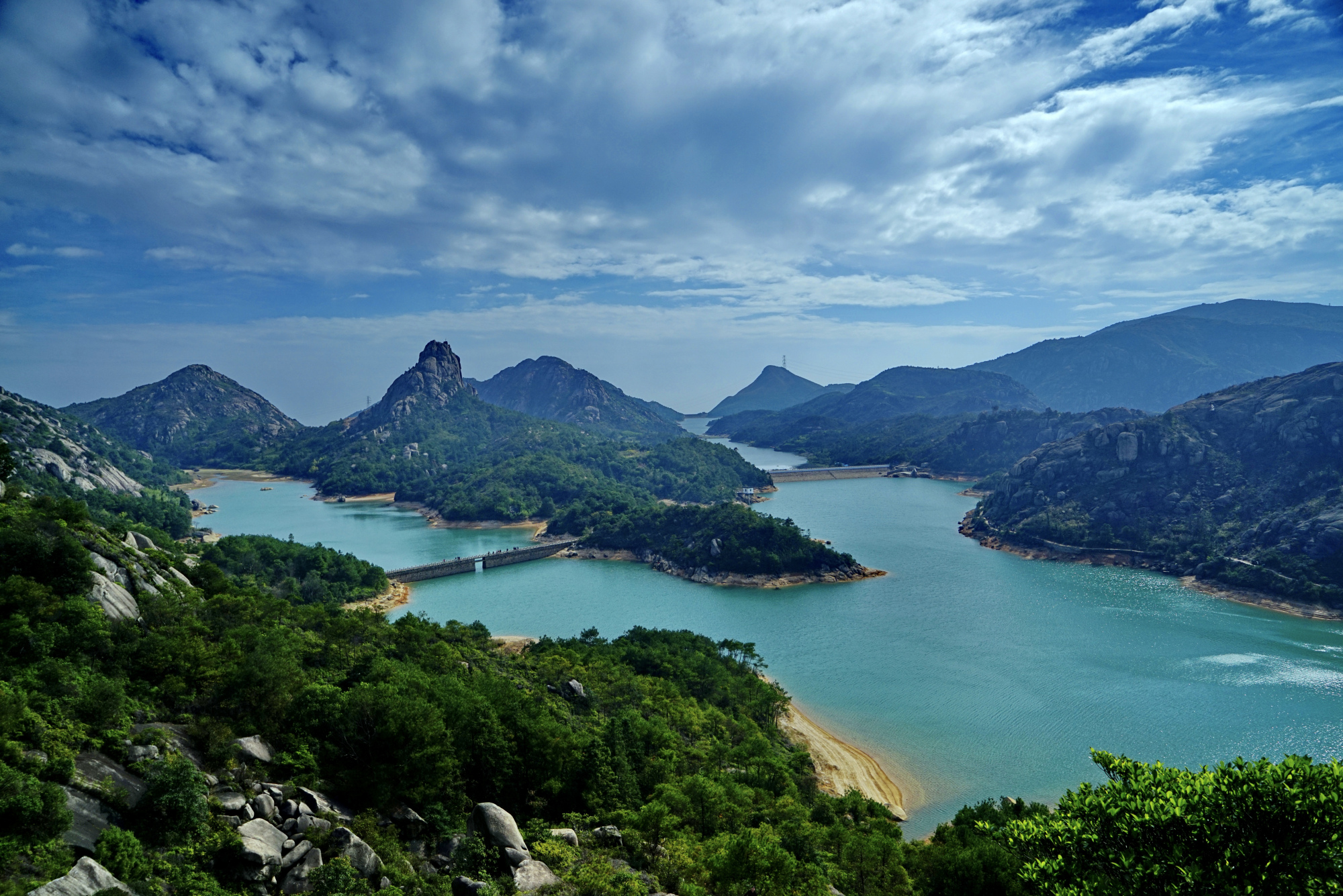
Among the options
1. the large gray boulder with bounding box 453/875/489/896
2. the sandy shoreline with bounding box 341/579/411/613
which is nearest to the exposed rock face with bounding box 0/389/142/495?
the sandy shoreline with bounding box 341/579/411/613

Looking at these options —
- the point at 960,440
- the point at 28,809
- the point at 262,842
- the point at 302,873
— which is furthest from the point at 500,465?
the point at 28,809

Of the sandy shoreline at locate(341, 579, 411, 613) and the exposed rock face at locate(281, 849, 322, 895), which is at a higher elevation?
the exposed rock face at locate(281, 849, 322, 895)

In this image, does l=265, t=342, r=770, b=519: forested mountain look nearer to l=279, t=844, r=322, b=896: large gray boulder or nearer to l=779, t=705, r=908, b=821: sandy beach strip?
l=779, t=705, r=908, b=821: sandy beach strip

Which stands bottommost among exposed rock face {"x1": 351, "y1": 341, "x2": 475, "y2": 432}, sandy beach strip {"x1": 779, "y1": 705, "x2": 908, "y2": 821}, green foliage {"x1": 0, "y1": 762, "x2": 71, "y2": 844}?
sandy beach strip {"x1": 779, "y1": 705, "x2": 908, "y2": 821}

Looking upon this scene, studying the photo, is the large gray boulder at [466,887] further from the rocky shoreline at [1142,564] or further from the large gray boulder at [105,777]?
the rocky shoreline at [1142,564]

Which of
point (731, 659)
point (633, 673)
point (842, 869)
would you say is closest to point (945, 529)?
point (731, 659)

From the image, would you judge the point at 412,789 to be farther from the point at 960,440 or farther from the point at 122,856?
the point at 960,440
